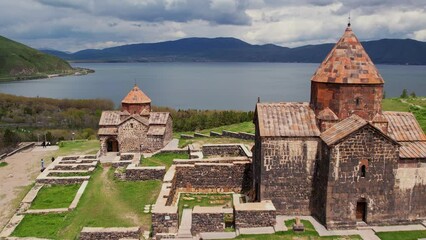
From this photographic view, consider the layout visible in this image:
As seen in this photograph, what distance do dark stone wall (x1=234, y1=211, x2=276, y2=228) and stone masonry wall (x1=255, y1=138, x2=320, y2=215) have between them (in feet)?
3.82

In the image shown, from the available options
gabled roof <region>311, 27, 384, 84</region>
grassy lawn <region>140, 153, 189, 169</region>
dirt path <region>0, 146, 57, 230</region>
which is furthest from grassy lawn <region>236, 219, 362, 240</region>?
grassy lawn <region>140, 153, 189, 169</region>

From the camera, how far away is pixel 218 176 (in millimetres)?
17469

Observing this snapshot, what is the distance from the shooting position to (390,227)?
12688mm

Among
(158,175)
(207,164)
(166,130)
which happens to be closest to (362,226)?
(207,164)

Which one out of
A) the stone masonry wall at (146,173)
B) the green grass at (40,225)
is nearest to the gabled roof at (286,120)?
the stone masonry wall at (146,173)

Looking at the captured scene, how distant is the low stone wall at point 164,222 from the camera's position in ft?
41.5

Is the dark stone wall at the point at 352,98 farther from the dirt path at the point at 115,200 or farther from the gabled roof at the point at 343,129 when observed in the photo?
the dirt path at the point at 115,200

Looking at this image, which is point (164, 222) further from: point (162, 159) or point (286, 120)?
point (162, 159)

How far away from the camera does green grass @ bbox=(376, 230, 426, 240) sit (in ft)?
39.2

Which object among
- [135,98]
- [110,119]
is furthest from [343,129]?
[110,119]

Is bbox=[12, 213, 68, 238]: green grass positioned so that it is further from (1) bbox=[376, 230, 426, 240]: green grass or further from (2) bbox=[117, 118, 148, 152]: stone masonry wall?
(1) bbox=[376, 230, 426, 240]: green grass

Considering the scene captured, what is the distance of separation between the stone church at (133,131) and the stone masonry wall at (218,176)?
8244 mm

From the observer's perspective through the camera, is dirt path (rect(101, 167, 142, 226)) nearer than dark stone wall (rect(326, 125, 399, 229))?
No

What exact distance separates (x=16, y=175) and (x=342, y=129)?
62.7 feet
